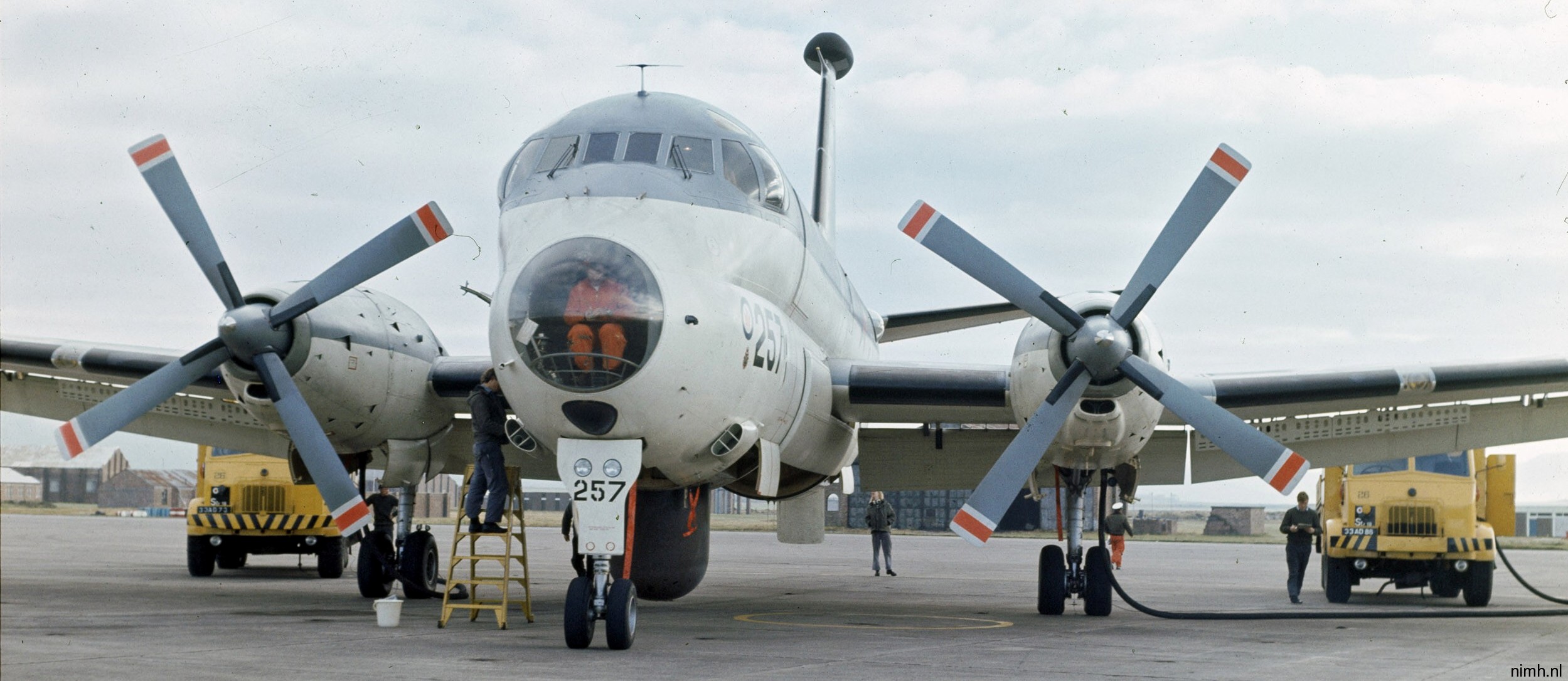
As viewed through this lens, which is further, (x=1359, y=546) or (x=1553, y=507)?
(x=1553, y=507)

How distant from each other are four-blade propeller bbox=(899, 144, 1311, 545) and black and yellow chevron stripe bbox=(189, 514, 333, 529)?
12470mm

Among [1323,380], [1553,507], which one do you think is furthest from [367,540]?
[1553,507]

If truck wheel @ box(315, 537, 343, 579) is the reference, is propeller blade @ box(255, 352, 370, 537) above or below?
above

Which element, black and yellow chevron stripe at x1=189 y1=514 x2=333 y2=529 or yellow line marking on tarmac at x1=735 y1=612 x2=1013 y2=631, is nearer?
yellow line marking on tarmac at x1=735 y1=612 x2=1013 y2=631

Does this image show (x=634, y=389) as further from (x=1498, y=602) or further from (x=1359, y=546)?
(x=1498, y=602)

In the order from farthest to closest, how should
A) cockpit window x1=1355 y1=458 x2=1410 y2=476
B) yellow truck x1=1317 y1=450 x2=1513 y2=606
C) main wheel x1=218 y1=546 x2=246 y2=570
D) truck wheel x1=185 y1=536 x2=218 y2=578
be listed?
main wheel x1=218 y1=546 x2=246 y2=570
truck wheel x1=185 y1=536 x2=218 y2=578
cockpit window x1=1355 y1=458 x2=1410 y2=476
yellow truck x1=1317 y1=450 x2=1513 y2=606

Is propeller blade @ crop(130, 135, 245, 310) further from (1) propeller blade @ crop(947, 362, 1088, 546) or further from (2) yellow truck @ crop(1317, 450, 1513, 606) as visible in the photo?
(2) yellow truck @ crop(1317, 450, 1513, 606)

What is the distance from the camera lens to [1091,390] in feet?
43.3

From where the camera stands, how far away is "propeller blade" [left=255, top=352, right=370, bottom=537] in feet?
43.0

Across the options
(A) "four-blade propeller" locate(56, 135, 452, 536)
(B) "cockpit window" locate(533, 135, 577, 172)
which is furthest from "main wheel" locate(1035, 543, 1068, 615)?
(A) "four-blade propeller" locate(56, 135, 452, 536)

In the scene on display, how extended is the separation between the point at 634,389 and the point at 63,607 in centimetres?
726

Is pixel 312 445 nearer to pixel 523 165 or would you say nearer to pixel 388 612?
pixel 388 612

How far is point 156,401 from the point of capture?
42.5 feet

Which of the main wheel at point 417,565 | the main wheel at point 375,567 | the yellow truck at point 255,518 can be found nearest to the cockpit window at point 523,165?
the main wheel at point 417,565
